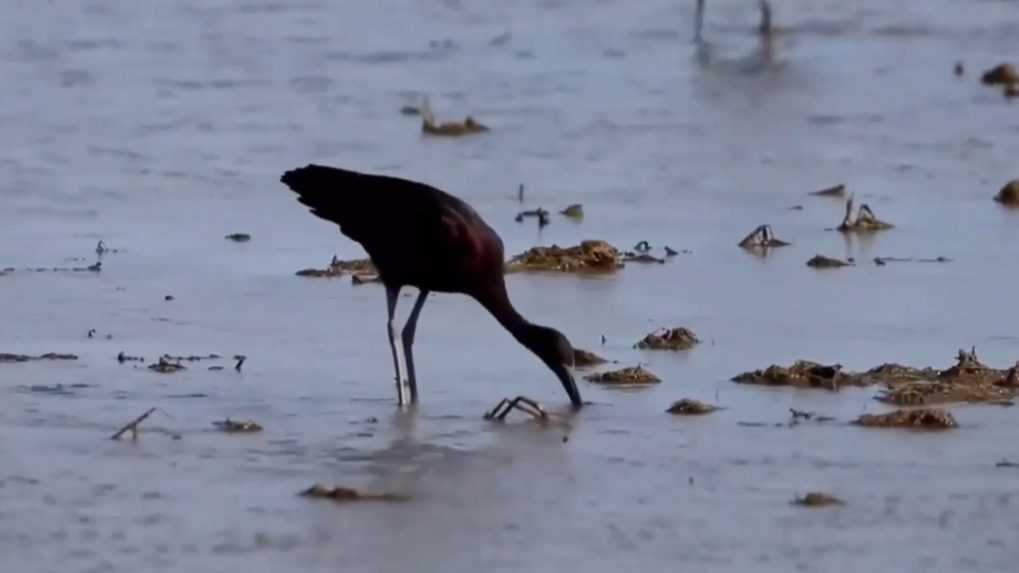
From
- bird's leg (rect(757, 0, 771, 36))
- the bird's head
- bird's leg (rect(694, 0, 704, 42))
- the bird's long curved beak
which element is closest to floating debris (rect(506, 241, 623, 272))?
the bird's head

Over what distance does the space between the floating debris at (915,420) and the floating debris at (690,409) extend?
0.47m

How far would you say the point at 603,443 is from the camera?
24.0 ft

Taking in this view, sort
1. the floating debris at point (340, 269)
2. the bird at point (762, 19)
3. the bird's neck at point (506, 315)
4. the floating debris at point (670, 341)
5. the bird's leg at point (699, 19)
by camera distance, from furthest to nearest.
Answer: the bird at point (762, 19), the bird's leg at point (699, 19), the floating debris at point (340, 269), the floating debris at point (670, 341), the bird's neck at point (506, 315)

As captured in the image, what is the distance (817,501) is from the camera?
649 centimetres

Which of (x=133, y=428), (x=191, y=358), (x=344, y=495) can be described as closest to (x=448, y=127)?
(x=191, y=358)

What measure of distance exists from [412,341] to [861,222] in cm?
310

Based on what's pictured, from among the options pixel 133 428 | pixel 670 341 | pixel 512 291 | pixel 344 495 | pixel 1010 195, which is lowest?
pixel 344 495

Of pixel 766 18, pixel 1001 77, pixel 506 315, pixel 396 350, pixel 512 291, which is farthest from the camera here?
pixel 766 18

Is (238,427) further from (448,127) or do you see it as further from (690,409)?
(448,127)

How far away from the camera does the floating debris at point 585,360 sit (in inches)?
332

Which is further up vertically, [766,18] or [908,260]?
[766,18]

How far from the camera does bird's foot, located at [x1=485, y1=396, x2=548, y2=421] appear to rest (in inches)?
297

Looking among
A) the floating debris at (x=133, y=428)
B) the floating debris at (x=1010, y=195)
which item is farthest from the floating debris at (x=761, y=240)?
the floating debris at (x=133, y=428)

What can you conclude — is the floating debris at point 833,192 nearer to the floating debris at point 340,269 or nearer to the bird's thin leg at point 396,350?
the floating debris at point 340,269
